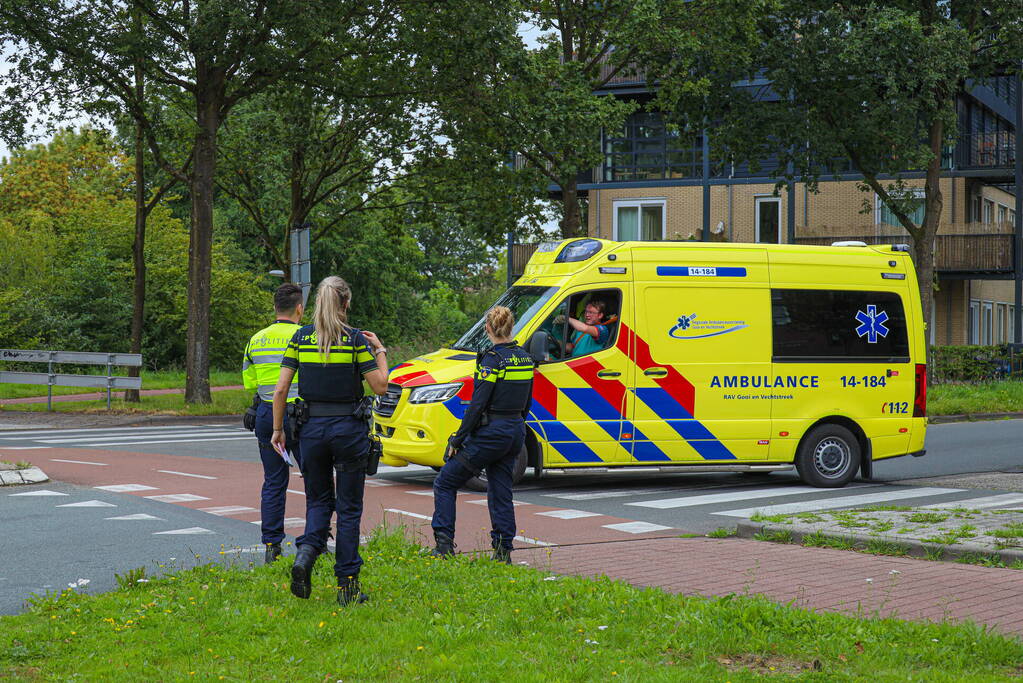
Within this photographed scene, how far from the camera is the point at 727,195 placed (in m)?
38.2

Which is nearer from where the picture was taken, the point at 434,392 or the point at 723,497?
the point at 434,392

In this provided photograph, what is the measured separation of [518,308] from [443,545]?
461 cm

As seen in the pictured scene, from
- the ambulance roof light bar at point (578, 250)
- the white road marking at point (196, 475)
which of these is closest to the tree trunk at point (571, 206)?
the ambulance roof light bar at point (578, 250)

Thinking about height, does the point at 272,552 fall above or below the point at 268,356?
below

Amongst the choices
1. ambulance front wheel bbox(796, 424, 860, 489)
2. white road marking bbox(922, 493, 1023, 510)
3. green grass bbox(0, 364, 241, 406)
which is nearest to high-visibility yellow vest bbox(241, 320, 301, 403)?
white road marking bbox(922, 493, 1023, 510)

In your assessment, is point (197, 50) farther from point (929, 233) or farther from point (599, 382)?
point (929, 233)

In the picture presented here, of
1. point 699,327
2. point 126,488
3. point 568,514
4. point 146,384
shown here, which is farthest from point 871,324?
point 146,384

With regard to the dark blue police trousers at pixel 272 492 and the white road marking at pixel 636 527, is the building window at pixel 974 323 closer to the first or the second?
the white road marking at pixel 636 527

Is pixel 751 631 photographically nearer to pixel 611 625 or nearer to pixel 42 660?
pixel 611 625

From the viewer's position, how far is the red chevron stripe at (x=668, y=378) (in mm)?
11734

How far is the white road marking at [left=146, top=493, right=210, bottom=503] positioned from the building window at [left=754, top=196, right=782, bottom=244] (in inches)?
1152

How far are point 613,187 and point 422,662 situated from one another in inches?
1366

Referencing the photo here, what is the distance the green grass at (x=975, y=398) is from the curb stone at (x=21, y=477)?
1631 cm

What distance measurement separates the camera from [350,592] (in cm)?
618
